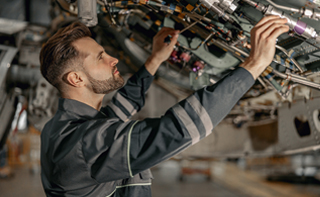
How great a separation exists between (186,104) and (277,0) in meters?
0.76

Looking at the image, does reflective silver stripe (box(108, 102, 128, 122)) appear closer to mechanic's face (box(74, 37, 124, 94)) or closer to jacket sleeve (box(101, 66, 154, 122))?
jacket sleeve (box(101, 66, 154, 122))

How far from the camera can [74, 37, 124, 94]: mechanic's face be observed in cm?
115

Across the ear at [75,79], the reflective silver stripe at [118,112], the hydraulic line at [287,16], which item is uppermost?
the hydraulic line at [287,16]

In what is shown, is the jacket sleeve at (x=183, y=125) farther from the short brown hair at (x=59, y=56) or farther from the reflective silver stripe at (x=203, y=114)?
the short brown hair at (x=59, y=56)

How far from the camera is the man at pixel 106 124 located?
0.87 m

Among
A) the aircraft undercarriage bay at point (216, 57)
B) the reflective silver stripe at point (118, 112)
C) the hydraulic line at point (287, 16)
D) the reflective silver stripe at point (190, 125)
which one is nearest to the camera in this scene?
the reflective silver stripe at point (190, 125)

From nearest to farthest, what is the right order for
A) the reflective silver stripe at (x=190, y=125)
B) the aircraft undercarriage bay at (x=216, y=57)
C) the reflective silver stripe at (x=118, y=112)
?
the reflective silver stripe at (x=190, y=125), the aircraft undercarriage bay at (x=216, y=57), the reflective silver stripe at (x=118, y=112)

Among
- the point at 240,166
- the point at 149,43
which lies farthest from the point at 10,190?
the point at 240,166

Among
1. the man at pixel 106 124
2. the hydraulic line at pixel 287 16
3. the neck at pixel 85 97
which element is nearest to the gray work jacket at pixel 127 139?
the man at pixel 106 124

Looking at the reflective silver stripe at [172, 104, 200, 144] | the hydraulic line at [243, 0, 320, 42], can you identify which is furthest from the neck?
the hydraulic line at [243, 0, 320, 42]

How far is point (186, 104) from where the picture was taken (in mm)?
889

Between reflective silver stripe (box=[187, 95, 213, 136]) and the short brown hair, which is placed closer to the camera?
reflective silver stripe (box=[187, 95, 213, 136])

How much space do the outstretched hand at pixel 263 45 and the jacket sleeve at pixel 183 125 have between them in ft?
0.21

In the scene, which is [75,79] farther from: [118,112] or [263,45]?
[263,45]
